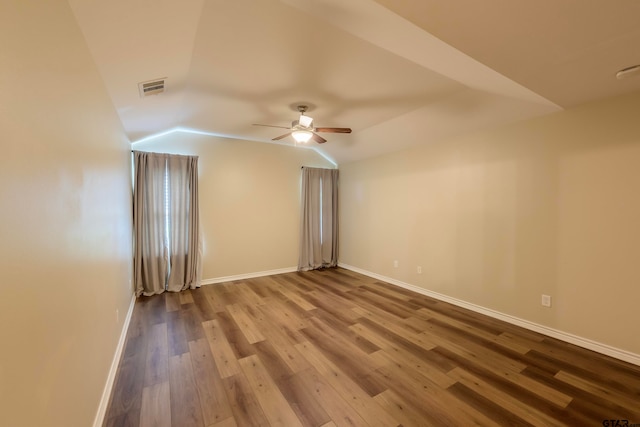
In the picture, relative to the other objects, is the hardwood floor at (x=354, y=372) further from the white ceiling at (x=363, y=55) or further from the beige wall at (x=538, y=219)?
the white ceiling at (x=363, y=55)

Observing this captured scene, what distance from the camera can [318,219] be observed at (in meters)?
5.66

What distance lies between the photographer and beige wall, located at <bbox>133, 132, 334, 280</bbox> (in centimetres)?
448

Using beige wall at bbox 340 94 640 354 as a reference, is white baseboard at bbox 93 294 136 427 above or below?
below

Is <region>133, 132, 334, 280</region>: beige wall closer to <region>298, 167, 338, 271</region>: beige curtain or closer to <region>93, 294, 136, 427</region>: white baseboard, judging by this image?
<region>298, 167, 338, 271</region>: beige curtain

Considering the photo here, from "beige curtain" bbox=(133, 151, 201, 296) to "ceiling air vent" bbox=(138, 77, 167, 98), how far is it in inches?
72.6

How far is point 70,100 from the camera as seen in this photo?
126 centimetres

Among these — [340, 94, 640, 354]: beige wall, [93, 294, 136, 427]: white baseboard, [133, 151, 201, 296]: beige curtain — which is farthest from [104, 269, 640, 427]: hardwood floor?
[133, 151, 201, 296]: beige curtain

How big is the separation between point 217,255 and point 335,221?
8.58 feet

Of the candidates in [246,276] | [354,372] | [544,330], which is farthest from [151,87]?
Answer: [544,330]

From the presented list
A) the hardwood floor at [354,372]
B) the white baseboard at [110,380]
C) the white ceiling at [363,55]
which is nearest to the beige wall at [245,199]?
the white ceiling at [363,55]

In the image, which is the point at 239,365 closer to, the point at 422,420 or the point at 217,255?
the point at 422,420

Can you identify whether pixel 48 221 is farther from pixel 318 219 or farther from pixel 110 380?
pixel 318 219

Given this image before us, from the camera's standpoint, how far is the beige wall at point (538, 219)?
2.33 metres

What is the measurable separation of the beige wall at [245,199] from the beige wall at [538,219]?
2.27m
